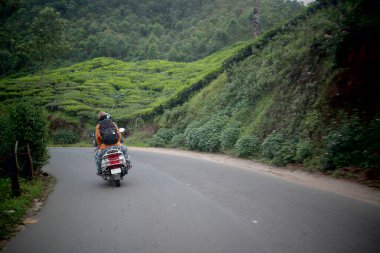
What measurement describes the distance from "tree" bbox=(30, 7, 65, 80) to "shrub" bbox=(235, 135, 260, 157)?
2156 inches

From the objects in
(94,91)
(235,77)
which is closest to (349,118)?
(235,77)

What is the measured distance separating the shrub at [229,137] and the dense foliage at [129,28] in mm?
41871

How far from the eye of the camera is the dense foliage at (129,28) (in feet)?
214

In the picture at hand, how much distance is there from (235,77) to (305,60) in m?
7.99

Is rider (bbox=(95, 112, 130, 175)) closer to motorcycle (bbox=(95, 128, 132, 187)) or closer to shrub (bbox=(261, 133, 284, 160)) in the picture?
motorcycle (bbox=(95, 128, 132, 187))

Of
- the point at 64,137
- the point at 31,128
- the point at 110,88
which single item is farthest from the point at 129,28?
the point at 31,128

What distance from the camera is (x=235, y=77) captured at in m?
23.3

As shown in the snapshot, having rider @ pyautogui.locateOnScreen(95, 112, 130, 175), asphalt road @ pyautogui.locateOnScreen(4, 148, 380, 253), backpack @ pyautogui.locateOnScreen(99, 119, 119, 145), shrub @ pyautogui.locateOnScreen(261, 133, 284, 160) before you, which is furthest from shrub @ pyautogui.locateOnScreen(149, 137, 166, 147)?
asphalt road @ pyautogui.locateOnScreen(4, 148, 380, 253)

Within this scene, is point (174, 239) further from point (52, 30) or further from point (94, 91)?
point (52, 30)

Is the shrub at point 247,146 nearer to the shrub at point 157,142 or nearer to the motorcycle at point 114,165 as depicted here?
the motorcycle at point 114,165

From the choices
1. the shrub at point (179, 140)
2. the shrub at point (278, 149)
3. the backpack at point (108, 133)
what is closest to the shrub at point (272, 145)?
the shrub at point (278, 149)

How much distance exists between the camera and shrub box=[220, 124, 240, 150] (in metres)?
17.5

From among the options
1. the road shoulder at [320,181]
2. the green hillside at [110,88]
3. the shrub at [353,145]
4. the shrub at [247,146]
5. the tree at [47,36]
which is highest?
the tree at [47,36]

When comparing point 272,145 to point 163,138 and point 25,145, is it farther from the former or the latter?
point 163,138
